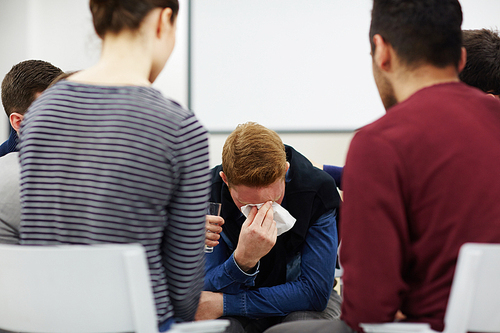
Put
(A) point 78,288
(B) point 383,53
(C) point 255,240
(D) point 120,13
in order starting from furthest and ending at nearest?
1. (C) point 255,240
2. (B) point 383,53
3. (D) point 120,13
4. (A) point 78,288

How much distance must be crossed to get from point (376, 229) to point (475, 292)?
18 cm

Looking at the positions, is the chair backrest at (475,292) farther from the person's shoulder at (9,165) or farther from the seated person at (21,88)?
the seated person at (21,88)

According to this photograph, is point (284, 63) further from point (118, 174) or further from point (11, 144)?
point (118, 174)

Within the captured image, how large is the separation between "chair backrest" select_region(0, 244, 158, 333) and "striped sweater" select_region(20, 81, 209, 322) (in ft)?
0.24

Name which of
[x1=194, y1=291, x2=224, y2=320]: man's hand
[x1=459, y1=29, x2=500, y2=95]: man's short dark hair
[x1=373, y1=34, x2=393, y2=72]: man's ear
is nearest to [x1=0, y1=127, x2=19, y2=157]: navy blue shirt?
[x1=194, y1=291, x2=224, y2=320]: man's hand

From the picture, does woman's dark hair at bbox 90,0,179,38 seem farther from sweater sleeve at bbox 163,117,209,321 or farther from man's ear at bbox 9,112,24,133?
man's ear at bbox 9,112,24,133

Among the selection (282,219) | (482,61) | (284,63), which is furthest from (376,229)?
(284,63)

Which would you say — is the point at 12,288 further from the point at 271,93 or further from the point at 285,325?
the point at 271,93

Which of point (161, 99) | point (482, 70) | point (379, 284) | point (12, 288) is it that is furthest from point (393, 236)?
point (482, 70)

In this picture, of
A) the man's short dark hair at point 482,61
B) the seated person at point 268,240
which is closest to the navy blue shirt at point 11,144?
the seated person at point 268,240

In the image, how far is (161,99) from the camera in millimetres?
778

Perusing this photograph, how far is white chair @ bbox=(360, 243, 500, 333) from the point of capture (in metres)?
0.67

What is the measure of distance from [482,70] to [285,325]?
109cm

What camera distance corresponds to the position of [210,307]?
1396mm
